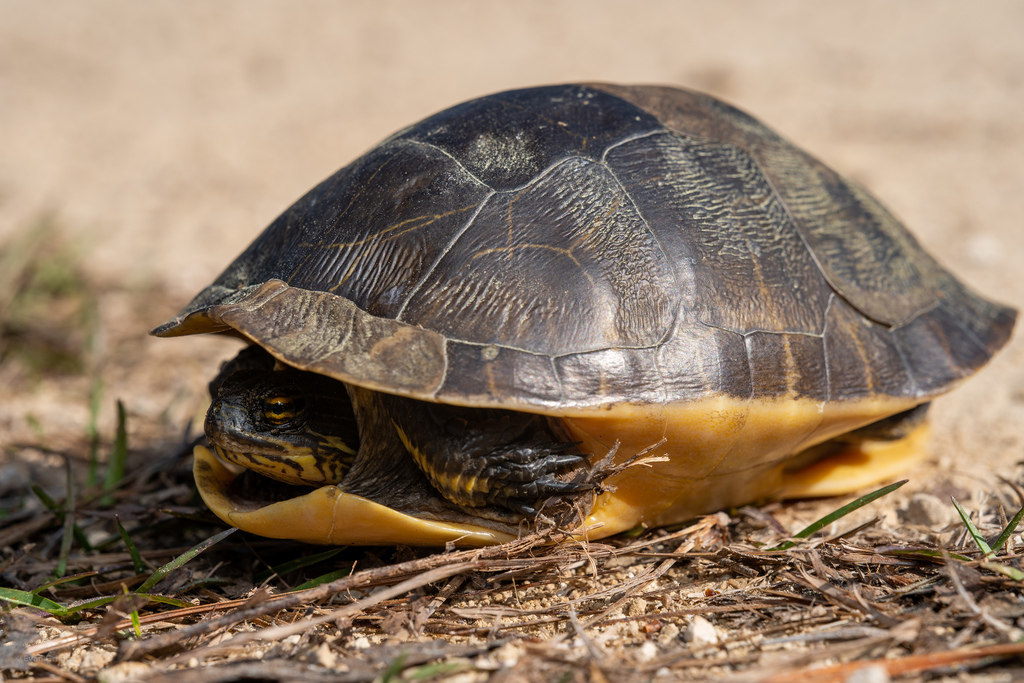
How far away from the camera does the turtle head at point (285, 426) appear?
86.3 inches

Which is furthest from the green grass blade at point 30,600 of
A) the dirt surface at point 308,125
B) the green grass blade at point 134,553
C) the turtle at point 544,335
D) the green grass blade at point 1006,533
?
the green grass blade at point 1006,533

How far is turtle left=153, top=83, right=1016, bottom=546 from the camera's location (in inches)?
79.7

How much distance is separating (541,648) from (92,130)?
337 inches

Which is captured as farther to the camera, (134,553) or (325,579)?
(134,553)

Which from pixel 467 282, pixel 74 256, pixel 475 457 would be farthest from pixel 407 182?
pixel 74 256

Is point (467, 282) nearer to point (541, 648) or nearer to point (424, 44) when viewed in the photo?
point (541, 648)

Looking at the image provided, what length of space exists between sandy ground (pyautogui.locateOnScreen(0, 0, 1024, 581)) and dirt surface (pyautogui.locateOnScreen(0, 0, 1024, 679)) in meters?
0.03

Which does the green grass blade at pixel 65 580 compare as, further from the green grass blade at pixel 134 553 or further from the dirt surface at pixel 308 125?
the dirt surface at pixel 308 125

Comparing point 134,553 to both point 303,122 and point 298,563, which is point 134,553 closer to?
point 298,563

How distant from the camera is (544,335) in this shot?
6.59 ft

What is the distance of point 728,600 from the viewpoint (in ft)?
6.51

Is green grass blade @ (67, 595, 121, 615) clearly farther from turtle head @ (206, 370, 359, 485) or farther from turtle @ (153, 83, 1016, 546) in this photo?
turtle head @ (206, 370, 359, 485)

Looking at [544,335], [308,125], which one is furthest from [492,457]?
[308,125]

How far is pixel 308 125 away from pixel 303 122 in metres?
0.10
